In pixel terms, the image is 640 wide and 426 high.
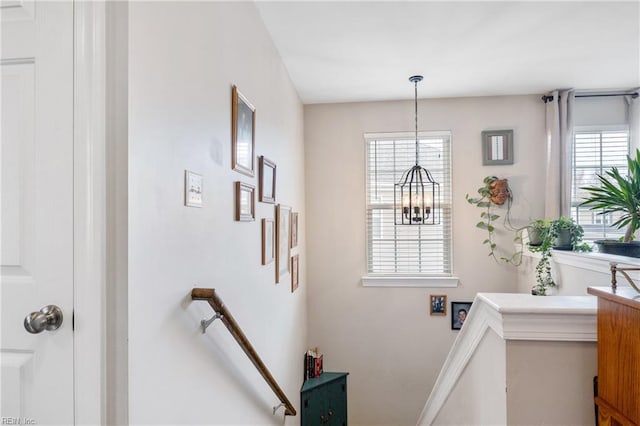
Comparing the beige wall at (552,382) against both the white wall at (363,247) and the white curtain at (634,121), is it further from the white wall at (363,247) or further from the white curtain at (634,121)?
the white curtain at (634,121)

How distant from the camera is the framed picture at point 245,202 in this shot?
63.3 inches

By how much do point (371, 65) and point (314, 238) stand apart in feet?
6.02

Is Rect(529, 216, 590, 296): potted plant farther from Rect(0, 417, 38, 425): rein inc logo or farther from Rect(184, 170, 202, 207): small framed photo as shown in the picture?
Rect(0, 417, 38, 425): rein inc logo

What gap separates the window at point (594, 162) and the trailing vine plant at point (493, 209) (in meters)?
0.59

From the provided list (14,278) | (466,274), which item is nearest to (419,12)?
(14,278)

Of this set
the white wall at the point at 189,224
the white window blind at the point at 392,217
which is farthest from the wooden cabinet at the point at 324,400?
the white window blind at the point at 392,217

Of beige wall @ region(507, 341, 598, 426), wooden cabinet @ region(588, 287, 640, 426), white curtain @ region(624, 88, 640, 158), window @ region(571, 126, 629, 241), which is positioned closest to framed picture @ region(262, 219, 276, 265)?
beige wall @ region(507, 341, 598, 426)

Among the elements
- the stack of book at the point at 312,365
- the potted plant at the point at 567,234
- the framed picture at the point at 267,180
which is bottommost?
the stack of book at the point at 312,365

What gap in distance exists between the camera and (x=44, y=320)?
0.78m

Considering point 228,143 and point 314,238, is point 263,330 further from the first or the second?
point 314,238

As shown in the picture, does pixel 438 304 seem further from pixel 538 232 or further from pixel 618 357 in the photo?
pixel 618 357

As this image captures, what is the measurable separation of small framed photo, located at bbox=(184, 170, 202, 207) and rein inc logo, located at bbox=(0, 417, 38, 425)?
0.65 m

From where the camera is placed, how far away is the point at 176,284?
1.08 m

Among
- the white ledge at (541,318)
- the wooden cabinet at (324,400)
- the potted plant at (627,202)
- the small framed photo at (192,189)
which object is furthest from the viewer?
the wooden cabinet at (324,400)
